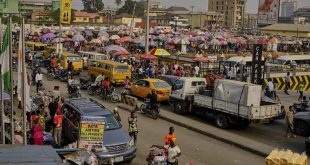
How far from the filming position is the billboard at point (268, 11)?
37.6 metres

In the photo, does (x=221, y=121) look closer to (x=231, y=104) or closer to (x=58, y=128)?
(x=231, y=104)

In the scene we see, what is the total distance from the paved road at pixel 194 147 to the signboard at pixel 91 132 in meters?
2.69

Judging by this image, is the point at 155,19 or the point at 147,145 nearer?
the point at 147,145

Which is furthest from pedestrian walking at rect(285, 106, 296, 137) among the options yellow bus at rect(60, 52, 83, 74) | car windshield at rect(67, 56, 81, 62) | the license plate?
car windshield at rect(67, 56, 81, 62)

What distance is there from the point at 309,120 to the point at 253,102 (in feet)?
7.67

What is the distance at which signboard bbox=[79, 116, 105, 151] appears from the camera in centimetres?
1164

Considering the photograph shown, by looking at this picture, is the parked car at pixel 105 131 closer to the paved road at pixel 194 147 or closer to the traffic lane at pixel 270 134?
the paved road at pixel 194 147

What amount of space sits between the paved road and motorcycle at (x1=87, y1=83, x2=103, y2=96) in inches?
240

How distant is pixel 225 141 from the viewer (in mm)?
17375

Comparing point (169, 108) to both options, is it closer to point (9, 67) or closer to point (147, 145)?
point (147, 145)

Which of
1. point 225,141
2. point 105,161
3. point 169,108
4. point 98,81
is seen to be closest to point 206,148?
point 225,141

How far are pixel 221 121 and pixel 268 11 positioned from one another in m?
21.7

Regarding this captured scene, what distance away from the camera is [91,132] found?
462 inches

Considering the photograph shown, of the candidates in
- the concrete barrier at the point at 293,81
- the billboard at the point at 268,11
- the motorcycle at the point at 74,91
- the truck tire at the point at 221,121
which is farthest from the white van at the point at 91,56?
the truck tire at the point at 221,121
